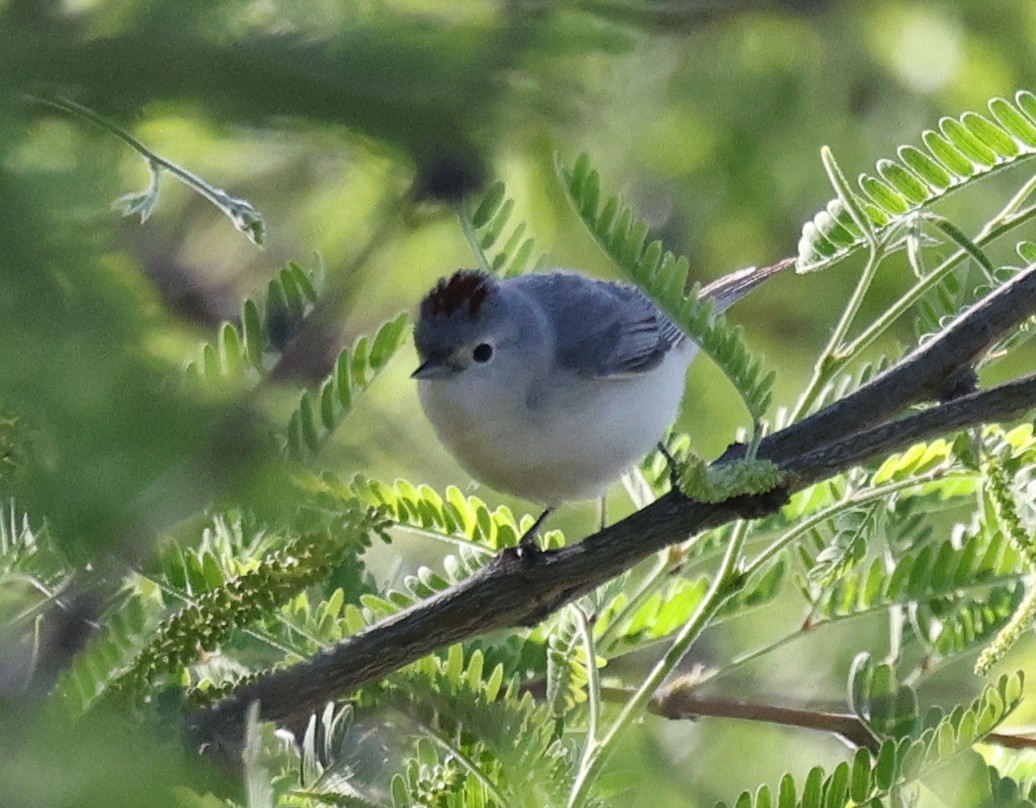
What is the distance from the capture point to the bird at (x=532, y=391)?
5.32 ft

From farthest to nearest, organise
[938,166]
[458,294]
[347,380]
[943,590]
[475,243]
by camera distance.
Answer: [458,294] → [475,243] → [943,590] → [938,166] → [347,380]

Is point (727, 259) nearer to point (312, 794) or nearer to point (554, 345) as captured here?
point (554, 345)

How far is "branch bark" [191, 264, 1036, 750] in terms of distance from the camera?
2.94 feet

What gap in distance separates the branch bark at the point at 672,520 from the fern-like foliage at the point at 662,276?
7cm

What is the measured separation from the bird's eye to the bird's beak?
4 cm

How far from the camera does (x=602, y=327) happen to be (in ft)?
6.27

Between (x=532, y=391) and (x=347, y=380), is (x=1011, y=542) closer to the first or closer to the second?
(x=347, y=380)

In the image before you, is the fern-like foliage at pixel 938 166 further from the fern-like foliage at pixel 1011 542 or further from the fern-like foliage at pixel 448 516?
the fern-like foliage at pixel 448 516

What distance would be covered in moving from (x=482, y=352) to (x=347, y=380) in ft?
2.67

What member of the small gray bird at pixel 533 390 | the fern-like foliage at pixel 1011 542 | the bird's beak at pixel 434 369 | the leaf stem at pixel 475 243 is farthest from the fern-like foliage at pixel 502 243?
the fern-like foliage at pixel 1011 542

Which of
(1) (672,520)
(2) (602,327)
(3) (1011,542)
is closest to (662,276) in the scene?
(1) (672,520)

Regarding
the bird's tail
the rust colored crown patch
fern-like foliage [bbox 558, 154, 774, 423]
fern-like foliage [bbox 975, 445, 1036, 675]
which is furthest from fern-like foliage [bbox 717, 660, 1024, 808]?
the bird's tail

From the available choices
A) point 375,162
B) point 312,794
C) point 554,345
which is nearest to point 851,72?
point 554,345

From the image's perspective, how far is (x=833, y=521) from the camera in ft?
4.02
